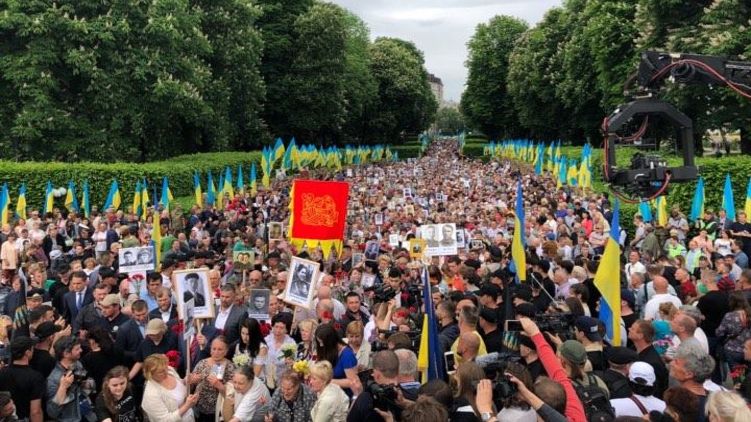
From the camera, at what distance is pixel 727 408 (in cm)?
436

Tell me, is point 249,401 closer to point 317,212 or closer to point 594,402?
point 594,402

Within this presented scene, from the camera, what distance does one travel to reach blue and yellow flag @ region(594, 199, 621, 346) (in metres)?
8.00

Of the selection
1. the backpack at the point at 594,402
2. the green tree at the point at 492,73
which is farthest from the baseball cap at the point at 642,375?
the green tree at the point at 492,73

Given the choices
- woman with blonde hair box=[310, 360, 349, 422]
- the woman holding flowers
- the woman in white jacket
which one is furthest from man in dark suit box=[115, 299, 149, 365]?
woman with blonde hair box=[310, 360, 349, 422]

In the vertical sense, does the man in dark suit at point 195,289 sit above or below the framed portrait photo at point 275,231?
above

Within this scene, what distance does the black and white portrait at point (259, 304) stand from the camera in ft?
29.1

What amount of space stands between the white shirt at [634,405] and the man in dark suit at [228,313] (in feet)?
14.6

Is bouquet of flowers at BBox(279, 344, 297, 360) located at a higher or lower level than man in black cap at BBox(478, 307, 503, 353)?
lower

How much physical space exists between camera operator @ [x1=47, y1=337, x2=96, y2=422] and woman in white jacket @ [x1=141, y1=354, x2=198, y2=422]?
2.33ft

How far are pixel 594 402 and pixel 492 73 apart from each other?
87639 mm

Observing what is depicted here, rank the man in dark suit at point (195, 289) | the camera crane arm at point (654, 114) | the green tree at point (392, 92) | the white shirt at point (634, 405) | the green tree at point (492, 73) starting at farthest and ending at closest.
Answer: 1. the green tree at point (492, 73)
2. the green tree at point (392, 92)
3. the man in dark suit at point (195, 289)
4. the camera crane arm at point (654, 114)
5. the white shirt at point (634, 405)

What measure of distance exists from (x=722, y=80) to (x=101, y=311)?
812 cm

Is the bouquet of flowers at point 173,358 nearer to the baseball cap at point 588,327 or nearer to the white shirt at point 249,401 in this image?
the white shirt at point 249,401

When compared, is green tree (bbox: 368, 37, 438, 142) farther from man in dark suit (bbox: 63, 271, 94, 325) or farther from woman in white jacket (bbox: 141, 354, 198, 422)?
woman in white jacket (bbox: 141, 354, 198, 422)
